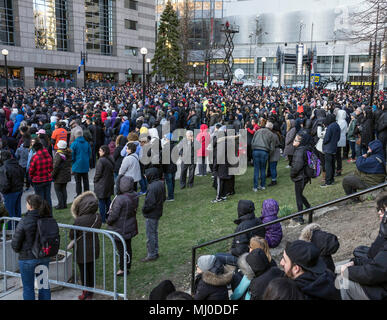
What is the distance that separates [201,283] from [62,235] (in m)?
4.94

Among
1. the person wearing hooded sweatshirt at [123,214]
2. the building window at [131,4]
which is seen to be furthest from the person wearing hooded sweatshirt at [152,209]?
the building window at [131,4]

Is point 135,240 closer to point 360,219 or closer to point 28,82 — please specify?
point 360,219

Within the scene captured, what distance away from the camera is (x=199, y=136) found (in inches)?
432

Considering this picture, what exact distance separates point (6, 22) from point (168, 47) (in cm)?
2254

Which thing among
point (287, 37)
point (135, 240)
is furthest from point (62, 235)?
point (287, 37)

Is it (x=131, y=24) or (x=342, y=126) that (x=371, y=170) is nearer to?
(x=342, y=126)

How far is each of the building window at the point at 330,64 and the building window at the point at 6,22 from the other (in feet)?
215

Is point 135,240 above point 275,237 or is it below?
below

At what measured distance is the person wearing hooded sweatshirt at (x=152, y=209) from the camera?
649 centimetres

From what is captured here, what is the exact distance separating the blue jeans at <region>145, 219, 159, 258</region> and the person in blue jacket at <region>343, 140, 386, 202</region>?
4.02 m

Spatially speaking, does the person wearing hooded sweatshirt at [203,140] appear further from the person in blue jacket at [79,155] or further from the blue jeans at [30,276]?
the blue jeans at [30,276]

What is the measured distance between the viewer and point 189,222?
28.0 feet

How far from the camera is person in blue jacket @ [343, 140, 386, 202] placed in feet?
24.2

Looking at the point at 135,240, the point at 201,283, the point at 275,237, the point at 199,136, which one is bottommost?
the point at 135,240
